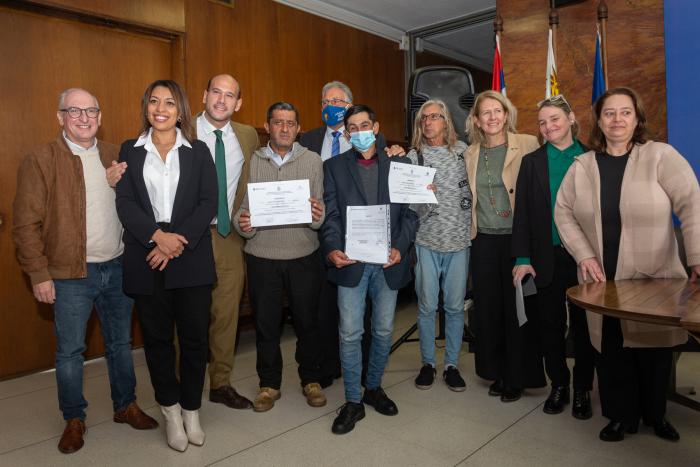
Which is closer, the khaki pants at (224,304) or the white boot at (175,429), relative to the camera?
the white boot at (175,429)

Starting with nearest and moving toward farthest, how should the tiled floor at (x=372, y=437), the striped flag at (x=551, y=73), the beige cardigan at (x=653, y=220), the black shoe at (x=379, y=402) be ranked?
the beige cardigan at (x=653, y=220)
the tiled floor at (x=372, y=437)
the black shoe at (x=379, y=402)
the striped flag at (x=551, y=73)

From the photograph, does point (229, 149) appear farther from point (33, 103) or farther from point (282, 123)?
point (33, 103)

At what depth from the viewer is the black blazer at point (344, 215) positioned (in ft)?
8.41

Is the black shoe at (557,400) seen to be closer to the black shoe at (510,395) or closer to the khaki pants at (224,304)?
the black shoe at (510,395)

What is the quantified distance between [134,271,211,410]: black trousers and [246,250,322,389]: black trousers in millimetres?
381

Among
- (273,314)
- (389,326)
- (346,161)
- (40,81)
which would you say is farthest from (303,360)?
(40,81)

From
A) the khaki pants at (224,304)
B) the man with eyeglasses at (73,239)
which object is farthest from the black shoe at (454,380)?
the man with eyeglasses at (73,239)

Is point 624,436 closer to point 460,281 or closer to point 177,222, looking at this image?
point 460,281

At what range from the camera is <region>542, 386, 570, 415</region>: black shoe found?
2707mm

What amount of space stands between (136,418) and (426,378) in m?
1.56

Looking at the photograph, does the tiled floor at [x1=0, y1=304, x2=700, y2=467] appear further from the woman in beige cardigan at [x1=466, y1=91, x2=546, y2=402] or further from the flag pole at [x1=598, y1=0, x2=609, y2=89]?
the flag pole at [x1=598, y1=0, x2=609, y2=89]

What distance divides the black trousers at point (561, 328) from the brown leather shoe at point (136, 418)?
1987 mm

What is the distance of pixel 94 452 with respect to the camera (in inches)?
94.2

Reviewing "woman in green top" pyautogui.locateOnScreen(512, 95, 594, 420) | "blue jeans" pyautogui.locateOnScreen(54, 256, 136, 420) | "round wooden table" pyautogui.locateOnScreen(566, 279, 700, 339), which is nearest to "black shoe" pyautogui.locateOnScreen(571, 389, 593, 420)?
"woman in green top" pyautogui.locateOnScreen(512, 95, 594, 420)
